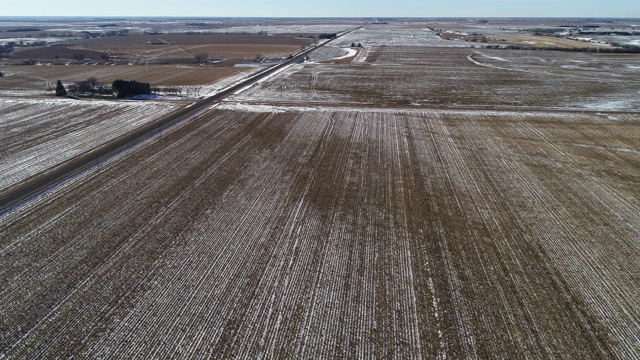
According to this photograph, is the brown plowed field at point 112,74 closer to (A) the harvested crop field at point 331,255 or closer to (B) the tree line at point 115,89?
(B) the tree line at point 115,89

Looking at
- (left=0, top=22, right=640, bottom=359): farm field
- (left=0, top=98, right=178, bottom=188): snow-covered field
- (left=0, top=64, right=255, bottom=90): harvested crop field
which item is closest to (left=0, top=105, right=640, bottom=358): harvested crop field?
(left=0, top=22, right=640, bottom=359): farm field

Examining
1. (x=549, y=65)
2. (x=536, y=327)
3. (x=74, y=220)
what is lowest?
(x=536, y=327)

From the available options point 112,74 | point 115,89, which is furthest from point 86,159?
point 112,74

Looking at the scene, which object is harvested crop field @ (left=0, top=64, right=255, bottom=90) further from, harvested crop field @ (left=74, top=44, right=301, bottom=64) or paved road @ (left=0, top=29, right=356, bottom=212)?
paved road @ (left=0, top=29, right=356, bottom=212)

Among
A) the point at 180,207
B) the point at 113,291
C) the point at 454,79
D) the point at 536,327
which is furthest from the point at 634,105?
the point at 113,291

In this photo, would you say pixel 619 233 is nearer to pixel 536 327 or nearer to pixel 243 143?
pixel 536 327

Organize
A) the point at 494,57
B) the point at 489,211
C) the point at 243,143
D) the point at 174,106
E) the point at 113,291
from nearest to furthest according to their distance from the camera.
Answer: the point at 113,291 < the point at 489,211 < the point at 243,143 < the point at 174,106 < the point at 494,57

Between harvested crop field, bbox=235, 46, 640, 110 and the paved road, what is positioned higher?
harvested crop field, bbox=235, 46, 640, 110

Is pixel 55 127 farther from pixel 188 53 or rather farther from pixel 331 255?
pixel 188 53
